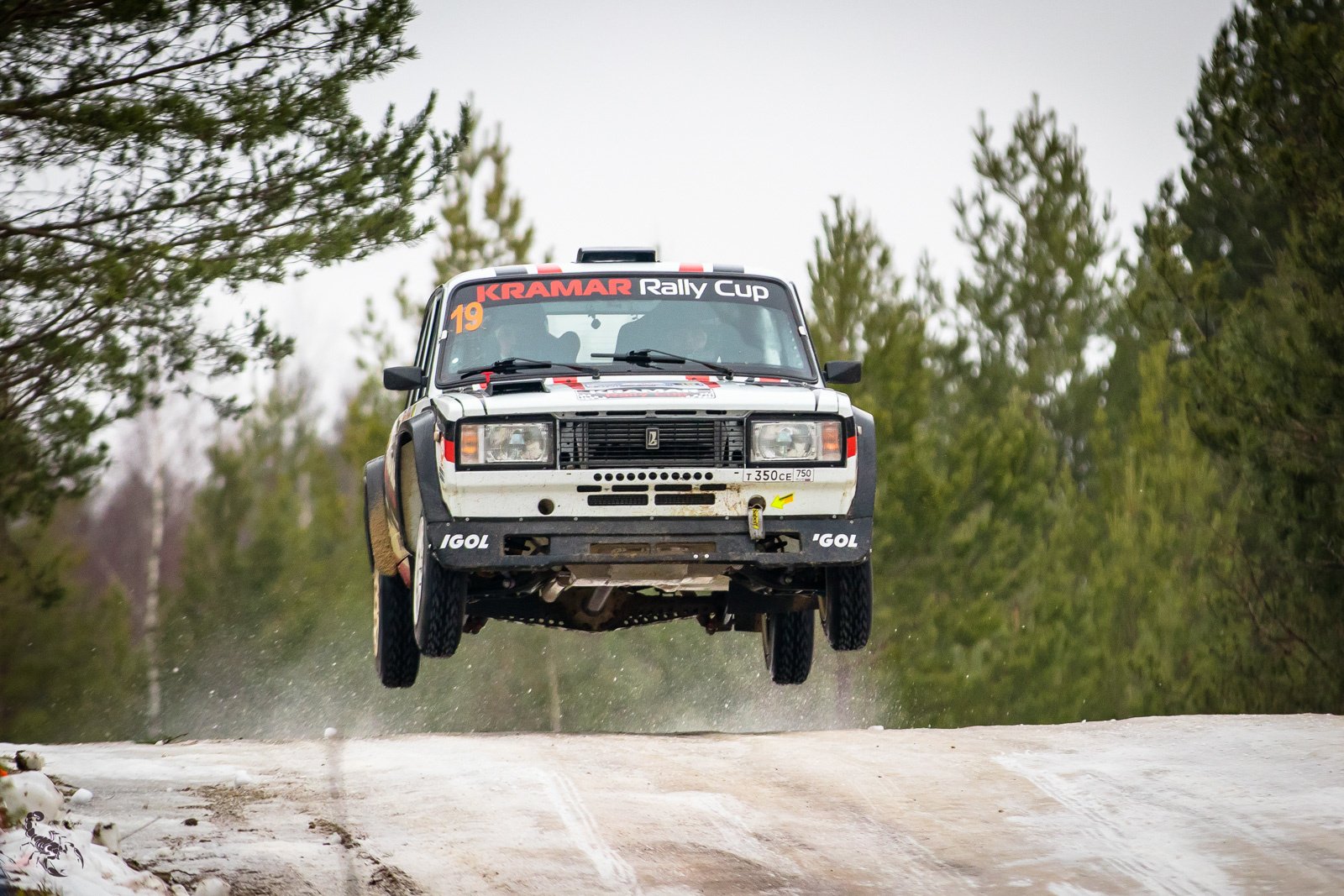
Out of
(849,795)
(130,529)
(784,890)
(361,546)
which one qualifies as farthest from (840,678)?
(130,529)

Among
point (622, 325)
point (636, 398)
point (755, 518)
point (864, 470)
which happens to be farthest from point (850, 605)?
point (622, 325)

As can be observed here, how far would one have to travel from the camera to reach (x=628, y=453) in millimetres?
7164

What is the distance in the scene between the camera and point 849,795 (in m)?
7.88

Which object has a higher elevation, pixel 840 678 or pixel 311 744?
pixel 311 744

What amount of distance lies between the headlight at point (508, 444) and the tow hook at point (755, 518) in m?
0.95

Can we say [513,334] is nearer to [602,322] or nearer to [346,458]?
[602,322]

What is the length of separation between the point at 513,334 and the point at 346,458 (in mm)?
18654

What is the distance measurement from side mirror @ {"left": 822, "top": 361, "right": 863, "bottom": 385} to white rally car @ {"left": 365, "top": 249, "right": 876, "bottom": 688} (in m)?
0.01

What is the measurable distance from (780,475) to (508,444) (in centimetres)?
123

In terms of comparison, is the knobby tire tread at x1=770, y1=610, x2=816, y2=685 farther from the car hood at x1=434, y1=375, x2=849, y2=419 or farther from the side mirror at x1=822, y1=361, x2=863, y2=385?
the car hood at x1=434, y1=375, x2=849, y2=419

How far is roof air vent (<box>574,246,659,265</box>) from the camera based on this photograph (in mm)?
8727

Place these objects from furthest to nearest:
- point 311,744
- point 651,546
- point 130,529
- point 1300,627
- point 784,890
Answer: point 130,529 → point 1300,627 → point 311,744 → point 651,546 → point 784,890

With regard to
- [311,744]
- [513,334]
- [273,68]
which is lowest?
[311,744]

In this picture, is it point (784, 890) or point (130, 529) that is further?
point (130, 529)
